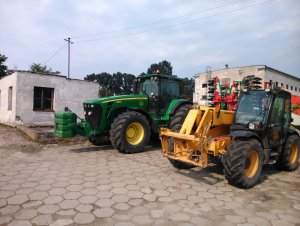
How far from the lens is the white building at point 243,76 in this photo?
26.4 m

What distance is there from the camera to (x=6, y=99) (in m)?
15.2

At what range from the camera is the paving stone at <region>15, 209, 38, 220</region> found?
135 inches

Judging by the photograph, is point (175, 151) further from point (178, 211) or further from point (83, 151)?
point (83, 151)

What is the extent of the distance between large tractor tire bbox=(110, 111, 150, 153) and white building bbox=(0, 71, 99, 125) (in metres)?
7.84

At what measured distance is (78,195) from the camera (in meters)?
4.22

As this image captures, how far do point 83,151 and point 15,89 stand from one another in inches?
298

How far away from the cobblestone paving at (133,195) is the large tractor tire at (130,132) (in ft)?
2.94

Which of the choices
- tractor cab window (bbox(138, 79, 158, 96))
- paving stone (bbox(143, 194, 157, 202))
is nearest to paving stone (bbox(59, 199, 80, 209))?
paving stone (bbox(143, 194, 157, 202))

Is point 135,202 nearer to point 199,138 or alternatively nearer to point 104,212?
Result: point 104,212

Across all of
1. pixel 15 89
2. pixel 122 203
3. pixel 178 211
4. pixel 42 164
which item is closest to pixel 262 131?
pixel 178 211

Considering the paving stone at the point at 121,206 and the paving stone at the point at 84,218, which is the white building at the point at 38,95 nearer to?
the paving stone at the point at 121,206

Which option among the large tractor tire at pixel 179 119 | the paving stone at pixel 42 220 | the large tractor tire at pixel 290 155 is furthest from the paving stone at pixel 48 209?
the large tractor tire at pixel 290 155

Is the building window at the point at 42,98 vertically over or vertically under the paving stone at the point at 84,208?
over

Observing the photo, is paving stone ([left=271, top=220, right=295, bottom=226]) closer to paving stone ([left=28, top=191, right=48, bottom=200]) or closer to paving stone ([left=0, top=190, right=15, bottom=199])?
paving stone ([left=28, top=191, right=48, bottom=200])
